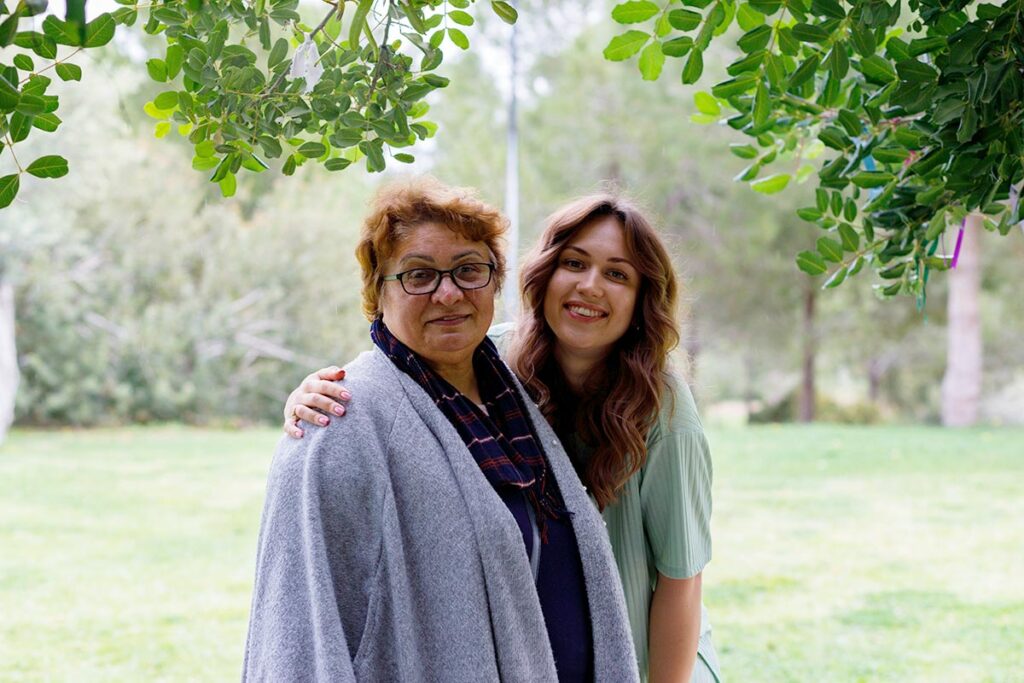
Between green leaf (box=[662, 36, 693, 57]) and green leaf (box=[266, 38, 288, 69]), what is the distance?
67 centimetres

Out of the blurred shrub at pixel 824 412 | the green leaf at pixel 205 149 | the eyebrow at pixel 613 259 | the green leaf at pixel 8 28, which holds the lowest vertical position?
the blurred shrub at pixel 824 412

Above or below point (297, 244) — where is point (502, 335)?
above

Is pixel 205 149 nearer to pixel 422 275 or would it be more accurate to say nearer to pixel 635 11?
pixel 422 275

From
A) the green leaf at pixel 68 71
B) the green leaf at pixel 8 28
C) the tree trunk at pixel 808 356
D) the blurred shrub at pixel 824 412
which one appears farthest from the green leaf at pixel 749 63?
the blurred shrub at pixel 824 412

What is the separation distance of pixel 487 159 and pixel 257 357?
502 centimetres

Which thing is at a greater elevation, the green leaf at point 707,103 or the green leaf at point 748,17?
the green leaf at point 748,17

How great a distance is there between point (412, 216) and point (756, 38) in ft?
2.19

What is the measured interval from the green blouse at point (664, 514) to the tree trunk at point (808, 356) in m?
16.5

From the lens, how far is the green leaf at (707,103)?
8.07 feet

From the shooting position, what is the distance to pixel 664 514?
83.2 inches

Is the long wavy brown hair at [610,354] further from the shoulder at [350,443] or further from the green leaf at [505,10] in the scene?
the green leaf at [505,10]

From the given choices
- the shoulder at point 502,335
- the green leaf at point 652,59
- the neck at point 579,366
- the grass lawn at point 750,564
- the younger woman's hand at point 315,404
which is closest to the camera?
the younger woman's hand at point 315,404

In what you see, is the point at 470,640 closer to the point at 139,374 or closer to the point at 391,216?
the point at 391,216

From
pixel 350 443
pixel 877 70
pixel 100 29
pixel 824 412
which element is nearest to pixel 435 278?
pixel 350 443
